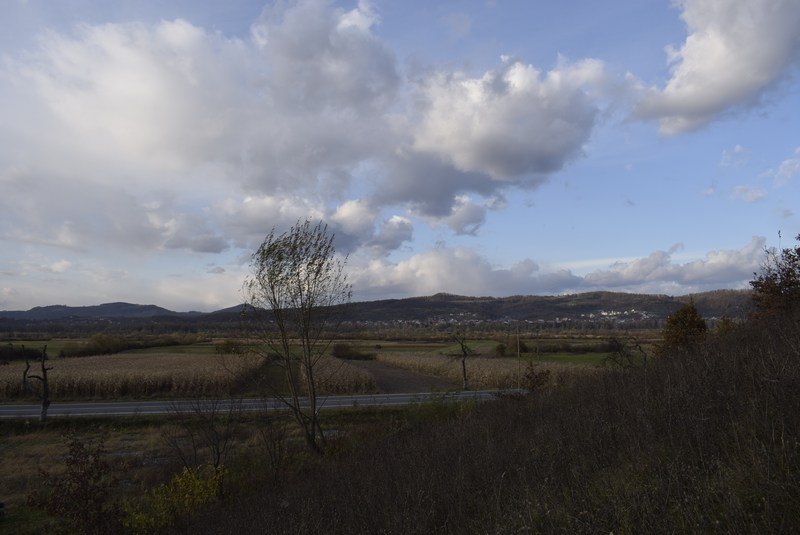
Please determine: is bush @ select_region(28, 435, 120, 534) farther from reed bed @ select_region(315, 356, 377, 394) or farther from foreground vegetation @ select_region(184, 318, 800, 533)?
reed bed @ select_region(315, 356, 377, 394)

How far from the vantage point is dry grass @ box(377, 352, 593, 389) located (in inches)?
1521

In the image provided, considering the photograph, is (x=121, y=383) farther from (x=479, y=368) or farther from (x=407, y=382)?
(x=479, y=368)

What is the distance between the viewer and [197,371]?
1439 inches

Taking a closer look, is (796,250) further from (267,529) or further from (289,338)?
(267,529)

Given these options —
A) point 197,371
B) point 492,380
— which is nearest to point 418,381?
point 492,380

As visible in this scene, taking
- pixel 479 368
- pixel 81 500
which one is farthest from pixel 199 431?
pixel 479 368

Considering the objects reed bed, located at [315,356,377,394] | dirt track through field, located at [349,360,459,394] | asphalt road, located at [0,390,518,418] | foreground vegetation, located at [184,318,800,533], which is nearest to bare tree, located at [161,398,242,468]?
asphalt road, located at [0,390,518,418]

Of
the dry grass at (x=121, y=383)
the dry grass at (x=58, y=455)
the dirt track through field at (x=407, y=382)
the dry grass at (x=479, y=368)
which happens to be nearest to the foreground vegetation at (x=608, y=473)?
the dry grass at (x=58, y=455)

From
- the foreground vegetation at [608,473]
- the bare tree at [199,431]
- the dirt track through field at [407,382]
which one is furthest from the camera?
the dirt track through field at [407,382]

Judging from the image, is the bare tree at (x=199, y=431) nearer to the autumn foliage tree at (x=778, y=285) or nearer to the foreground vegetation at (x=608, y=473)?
the foreground vegetation at (x=608, y=473)

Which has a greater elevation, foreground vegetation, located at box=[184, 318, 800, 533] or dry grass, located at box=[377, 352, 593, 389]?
foreground vegetation, located at box=[184, 318, 800, 533]

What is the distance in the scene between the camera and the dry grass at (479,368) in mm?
38625

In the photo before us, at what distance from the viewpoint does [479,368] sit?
44375mm

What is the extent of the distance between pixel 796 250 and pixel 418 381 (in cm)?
3025
